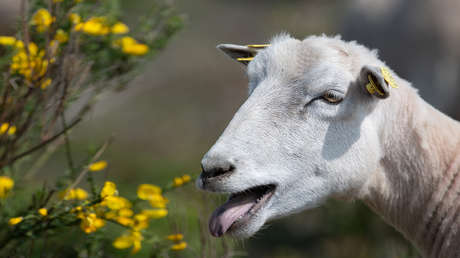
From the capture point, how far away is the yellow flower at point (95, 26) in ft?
11.6

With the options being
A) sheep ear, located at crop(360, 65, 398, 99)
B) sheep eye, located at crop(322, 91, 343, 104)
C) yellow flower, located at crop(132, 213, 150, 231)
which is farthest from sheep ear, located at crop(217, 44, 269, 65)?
yellow flower, located at crop(132, 213, 150, 231)

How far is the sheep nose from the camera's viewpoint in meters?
2.88

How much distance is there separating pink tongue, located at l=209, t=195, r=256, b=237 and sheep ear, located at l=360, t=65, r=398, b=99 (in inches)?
31.8

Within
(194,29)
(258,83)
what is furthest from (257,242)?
(194,29)

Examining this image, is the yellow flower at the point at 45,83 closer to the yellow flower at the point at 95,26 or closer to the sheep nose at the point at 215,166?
the yellow flower at the point at 95,26

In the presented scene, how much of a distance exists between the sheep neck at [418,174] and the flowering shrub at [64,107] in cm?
110

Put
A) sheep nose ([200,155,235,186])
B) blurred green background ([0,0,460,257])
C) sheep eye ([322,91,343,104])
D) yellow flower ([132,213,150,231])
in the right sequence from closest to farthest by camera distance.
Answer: sheep nose ([200,155,235,186]) < sheep eye ([322,91,343,104]) < yellow flower ([132,213,150,231]) < blurred green background ([0,0,460,257])

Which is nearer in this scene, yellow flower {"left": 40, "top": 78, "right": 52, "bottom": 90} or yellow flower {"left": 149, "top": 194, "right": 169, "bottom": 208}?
yellow flower {"left": 149, "top": 194, "right": 169, "bottom": 208}

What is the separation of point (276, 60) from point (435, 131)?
0.93 meters

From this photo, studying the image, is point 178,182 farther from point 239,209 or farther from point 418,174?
point 418,174

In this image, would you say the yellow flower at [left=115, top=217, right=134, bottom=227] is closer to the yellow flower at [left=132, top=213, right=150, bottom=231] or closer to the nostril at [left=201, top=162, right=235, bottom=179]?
the yellow flower at [left=132, top=213, right=150, bottom=231]

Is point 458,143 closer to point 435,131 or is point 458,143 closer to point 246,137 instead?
point 435,131

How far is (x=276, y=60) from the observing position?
10.7 feet

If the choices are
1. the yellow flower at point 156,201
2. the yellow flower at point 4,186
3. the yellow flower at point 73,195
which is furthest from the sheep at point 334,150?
the yellow flower at point 4,186
